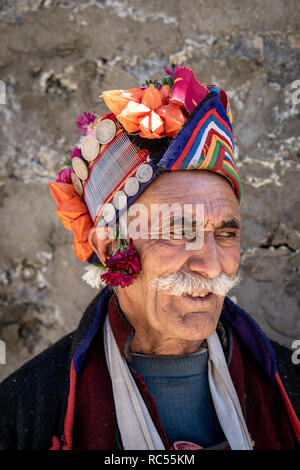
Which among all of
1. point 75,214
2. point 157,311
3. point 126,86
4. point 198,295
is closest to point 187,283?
point 198,295

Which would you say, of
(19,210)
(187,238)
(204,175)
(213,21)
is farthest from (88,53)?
(187,238)

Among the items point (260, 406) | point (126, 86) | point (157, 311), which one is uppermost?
point (126, 86)

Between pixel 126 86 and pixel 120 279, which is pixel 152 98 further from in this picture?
pixel 126 86

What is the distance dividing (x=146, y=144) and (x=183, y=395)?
1.21 m

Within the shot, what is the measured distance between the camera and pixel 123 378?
2.12 m

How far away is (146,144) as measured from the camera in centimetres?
211

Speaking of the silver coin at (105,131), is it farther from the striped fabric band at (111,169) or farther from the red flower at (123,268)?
the red flower at (123,268)

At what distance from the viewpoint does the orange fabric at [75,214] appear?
235cm

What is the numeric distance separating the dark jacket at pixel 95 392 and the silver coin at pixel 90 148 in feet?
2.51

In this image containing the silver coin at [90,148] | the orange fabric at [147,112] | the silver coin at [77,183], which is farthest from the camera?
the silver coin at [77,183]

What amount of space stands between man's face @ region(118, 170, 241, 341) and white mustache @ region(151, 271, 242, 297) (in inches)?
0.8

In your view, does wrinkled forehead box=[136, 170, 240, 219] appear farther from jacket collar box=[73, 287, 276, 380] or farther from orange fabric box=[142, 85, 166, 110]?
jacket collar box=[73, 287, 276, 380]

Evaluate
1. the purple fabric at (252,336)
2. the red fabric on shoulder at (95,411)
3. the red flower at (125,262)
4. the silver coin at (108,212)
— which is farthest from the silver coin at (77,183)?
the purple fabric at (252,336)
